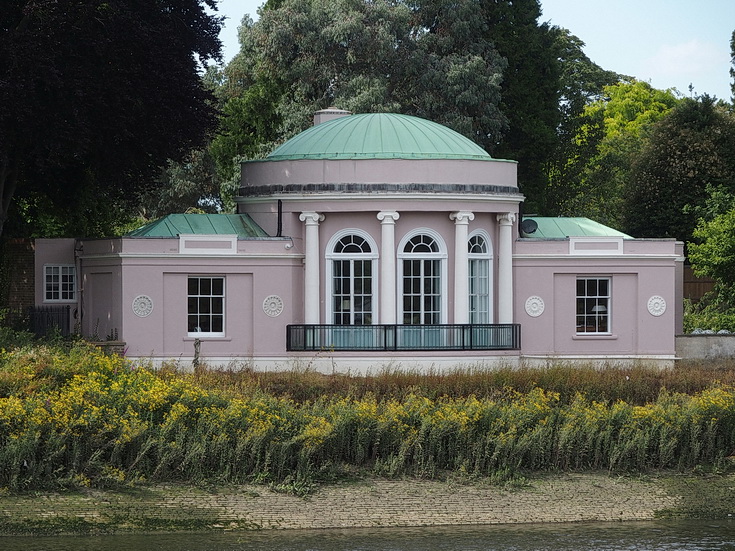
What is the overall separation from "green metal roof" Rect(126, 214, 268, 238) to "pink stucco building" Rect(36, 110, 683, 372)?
49 mm

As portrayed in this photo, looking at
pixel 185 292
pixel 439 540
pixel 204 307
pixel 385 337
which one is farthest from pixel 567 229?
pixel 439 540

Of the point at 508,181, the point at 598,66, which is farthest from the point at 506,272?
the point at 598,66

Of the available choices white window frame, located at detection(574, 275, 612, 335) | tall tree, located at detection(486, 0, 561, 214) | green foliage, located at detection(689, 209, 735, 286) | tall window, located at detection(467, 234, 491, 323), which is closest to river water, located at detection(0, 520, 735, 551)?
tall window, located at detection(467, 234, 491, 323)

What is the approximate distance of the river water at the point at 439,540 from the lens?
22281 mm

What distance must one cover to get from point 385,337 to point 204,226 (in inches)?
217

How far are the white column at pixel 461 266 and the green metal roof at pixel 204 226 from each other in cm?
479

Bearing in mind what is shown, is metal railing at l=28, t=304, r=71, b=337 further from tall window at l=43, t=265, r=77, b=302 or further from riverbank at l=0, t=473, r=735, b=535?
riverbank at l=0, t=473, r=735, b=535

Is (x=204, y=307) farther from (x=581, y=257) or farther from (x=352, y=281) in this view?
(x=581, y=257)

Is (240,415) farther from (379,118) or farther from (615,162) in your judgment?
(615,162)

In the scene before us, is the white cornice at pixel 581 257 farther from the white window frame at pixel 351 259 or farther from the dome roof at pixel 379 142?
the white window frame at pixel 351 259

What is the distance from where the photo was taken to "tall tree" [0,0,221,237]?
32.7 m

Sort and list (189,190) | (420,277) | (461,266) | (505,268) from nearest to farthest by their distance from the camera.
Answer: (461,266) < (420,277) < (505,268) < (189,190)

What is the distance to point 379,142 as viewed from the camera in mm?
36781

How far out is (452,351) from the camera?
35562mm
